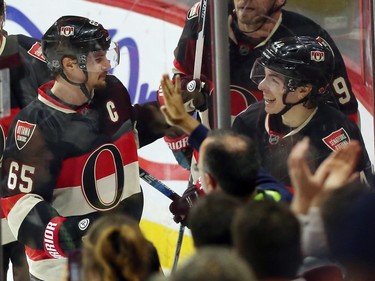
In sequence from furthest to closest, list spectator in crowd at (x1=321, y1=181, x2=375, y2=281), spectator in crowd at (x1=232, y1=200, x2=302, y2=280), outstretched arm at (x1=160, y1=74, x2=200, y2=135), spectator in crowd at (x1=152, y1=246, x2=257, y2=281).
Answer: outstretched arm at (x1=160, y1=74, x2=200, y2=135) → spectator in crowd at (x1=321, y1=181, x2=375, y2=281) → spectator in crowd at (x1=232, y1=200, x2=302, y2=280) → spectator in crowd at (x1=152, y1=246, x2=257, y2=281)

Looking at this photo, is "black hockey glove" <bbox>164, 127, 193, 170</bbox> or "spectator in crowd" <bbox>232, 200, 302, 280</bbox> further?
"black hockey glove" <bbox>164, 127, 193, 170</bbox>

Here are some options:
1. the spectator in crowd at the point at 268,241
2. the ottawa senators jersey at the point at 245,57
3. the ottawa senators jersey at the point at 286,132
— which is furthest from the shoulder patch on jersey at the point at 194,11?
the spectator in crowd at the point at 268,241

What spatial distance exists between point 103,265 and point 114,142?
180 cm

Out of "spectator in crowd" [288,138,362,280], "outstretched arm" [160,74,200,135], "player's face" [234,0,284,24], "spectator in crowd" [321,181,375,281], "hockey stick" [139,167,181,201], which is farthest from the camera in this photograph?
"hockey stick" [139,167,181,201]

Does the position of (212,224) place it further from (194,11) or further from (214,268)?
(194,11)

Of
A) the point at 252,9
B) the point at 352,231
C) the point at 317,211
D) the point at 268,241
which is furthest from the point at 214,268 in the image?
the point at 252,9

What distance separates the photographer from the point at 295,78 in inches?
196

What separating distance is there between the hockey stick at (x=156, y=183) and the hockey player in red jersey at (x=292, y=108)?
0.37m

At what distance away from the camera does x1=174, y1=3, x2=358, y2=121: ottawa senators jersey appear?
16.3ft

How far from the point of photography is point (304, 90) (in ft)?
16.4

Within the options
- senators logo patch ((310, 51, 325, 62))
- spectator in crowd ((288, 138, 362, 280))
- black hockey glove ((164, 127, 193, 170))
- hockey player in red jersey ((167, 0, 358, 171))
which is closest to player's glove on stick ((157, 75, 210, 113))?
hockey player in red jersey ((167, 0, 358, 171))

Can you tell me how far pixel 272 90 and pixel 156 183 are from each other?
0.57 m

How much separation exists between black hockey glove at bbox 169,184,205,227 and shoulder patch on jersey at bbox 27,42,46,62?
0.75 m

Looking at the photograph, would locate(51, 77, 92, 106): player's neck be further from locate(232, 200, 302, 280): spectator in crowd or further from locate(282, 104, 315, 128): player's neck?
locate(232, 200, 302, 280): spectator in crowd
